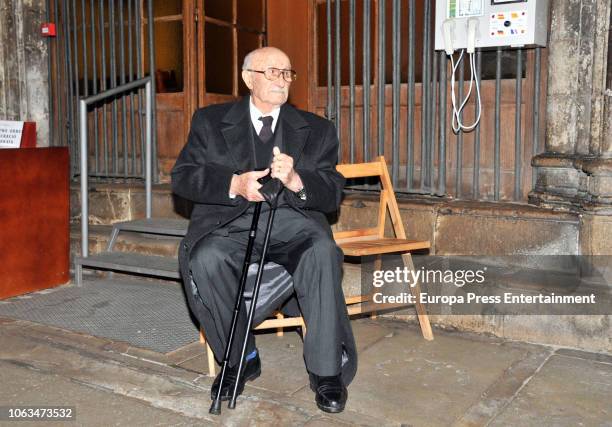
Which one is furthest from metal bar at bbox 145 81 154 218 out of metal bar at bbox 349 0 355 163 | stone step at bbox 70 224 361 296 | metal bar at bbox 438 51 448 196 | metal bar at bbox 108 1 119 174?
metal bar at bbox 438 51 448 196

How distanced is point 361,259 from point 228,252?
4.51ft

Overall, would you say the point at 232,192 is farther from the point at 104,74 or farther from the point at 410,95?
the point at 104,74

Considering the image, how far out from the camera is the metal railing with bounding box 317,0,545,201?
4219 millimetres

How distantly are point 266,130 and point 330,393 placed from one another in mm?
1300

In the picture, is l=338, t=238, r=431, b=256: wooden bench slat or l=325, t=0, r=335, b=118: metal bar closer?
l=338, t=238, r=431, b=256: wooden bench slat

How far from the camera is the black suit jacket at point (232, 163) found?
10.6 feet

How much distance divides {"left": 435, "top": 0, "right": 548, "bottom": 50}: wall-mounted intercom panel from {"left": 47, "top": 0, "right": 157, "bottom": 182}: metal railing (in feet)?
8.47

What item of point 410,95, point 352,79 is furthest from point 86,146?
point 410,95

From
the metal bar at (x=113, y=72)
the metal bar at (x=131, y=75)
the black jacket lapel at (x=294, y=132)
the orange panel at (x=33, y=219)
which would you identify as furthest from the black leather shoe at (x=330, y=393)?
the metal bar at (x=113, y=72)

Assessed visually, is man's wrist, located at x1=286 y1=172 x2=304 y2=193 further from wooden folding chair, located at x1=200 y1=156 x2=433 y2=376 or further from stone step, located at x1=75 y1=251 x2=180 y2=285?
stone step, located at x1=75 y1=251 x2=180 y2=285

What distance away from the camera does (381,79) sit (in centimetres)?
466

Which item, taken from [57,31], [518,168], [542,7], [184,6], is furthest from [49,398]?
[57,31]

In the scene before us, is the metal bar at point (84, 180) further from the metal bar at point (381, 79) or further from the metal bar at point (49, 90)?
the metal bar at point (381, 79)

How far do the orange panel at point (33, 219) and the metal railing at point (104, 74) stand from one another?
38.9 inches
